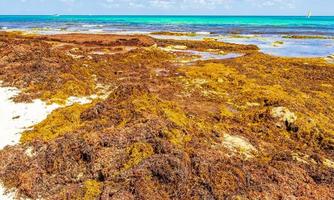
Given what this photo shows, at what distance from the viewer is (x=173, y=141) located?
317 inches

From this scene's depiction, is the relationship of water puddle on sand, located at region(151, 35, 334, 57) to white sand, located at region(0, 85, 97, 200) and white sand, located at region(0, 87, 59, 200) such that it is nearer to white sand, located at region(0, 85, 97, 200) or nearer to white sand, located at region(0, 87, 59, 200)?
white sand, located at region(0, 85, 97, 200)

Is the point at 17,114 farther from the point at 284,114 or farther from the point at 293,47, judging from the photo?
the point at 293,47

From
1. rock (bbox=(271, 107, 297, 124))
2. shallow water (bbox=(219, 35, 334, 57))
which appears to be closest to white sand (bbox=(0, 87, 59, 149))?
rock (bbox=(271, 107, 297, 124))

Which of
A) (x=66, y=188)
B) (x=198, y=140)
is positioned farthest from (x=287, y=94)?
(x=66, y=188)

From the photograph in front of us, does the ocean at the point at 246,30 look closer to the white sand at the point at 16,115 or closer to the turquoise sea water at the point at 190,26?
A: the turquoise sea water at the point at 190,26

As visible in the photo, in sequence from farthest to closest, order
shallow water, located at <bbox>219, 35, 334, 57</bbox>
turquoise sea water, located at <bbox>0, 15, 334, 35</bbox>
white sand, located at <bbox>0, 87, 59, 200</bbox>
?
turquoise sea water, located at <bbox>0, 15, 334, 35</bbox> → shallow water, located at <bbox>219, 35, 334, 57</bbox> → white sand, located at <bbox>0, 87, 59, 200</bbox>

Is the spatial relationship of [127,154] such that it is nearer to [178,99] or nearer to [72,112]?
[72,112]

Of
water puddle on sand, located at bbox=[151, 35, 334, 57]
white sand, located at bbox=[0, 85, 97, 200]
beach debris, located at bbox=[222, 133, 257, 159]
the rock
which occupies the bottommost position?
water puddle on sand, located at bbox=[151, 35, 334, 57]

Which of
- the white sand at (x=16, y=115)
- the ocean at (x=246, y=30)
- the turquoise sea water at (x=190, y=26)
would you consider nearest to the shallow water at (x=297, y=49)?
the ocean at (x=246, y=30)

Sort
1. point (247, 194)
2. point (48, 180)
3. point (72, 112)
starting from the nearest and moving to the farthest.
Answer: point (247, 194) < point (48, 180) < point (72, 112)

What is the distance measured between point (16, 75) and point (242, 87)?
33.4 ft

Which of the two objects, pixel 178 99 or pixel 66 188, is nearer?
pixel 66 188

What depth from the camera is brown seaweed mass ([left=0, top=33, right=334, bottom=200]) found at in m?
6.58

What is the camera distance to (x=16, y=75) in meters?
15.2
